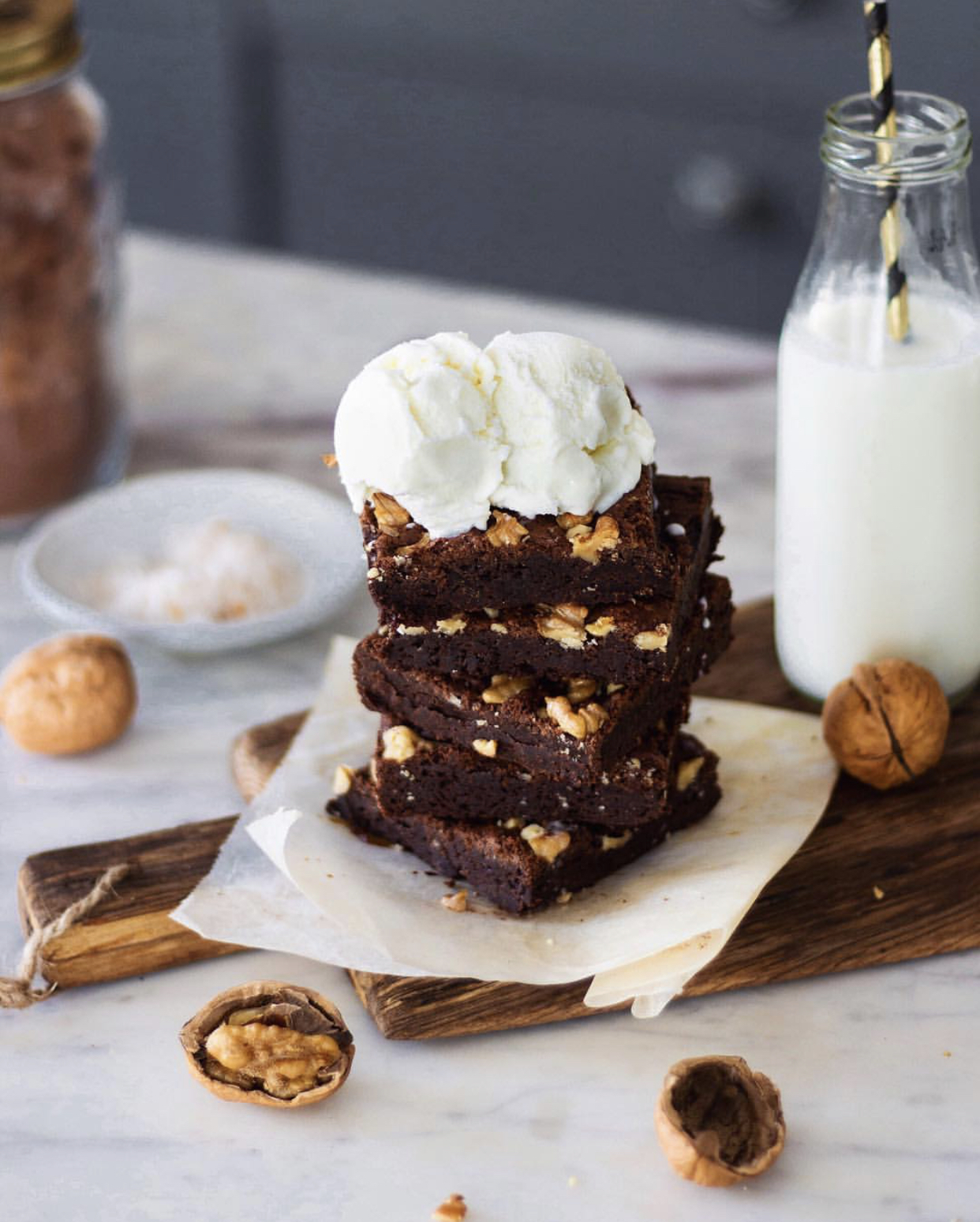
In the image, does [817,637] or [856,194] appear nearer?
[856,194]

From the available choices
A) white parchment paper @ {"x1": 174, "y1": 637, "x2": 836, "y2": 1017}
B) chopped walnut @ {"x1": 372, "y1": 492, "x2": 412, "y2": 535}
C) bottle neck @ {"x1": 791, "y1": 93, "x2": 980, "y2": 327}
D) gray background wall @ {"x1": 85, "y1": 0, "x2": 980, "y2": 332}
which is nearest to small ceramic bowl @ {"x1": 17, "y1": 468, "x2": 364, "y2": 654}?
white parchment paper @ {"x1": 174, "y1": 637, "x2": 836, "y2": 1017}

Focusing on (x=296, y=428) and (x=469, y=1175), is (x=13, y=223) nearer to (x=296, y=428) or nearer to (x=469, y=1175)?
(x=296, y=428)

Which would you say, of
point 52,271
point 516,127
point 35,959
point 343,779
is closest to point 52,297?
point 52,271

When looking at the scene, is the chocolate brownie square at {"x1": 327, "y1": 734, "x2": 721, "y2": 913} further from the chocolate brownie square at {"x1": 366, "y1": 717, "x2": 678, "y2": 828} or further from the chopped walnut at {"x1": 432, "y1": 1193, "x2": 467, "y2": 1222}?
the chopped walnut at {"x1": 432, "y1": 1193, "x2": 467, "y2": 1222}

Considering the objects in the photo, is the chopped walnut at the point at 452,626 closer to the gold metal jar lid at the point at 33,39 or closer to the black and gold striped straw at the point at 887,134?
the black and gold striped straw at the point at 887,134

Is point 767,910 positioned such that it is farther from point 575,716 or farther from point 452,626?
point 452,626

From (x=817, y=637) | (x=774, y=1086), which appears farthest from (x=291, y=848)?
(x=817, y=637)

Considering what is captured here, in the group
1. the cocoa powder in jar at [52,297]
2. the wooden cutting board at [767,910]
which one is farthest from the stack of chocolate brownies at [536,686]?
the cocoa powder in jar at [52,297]
